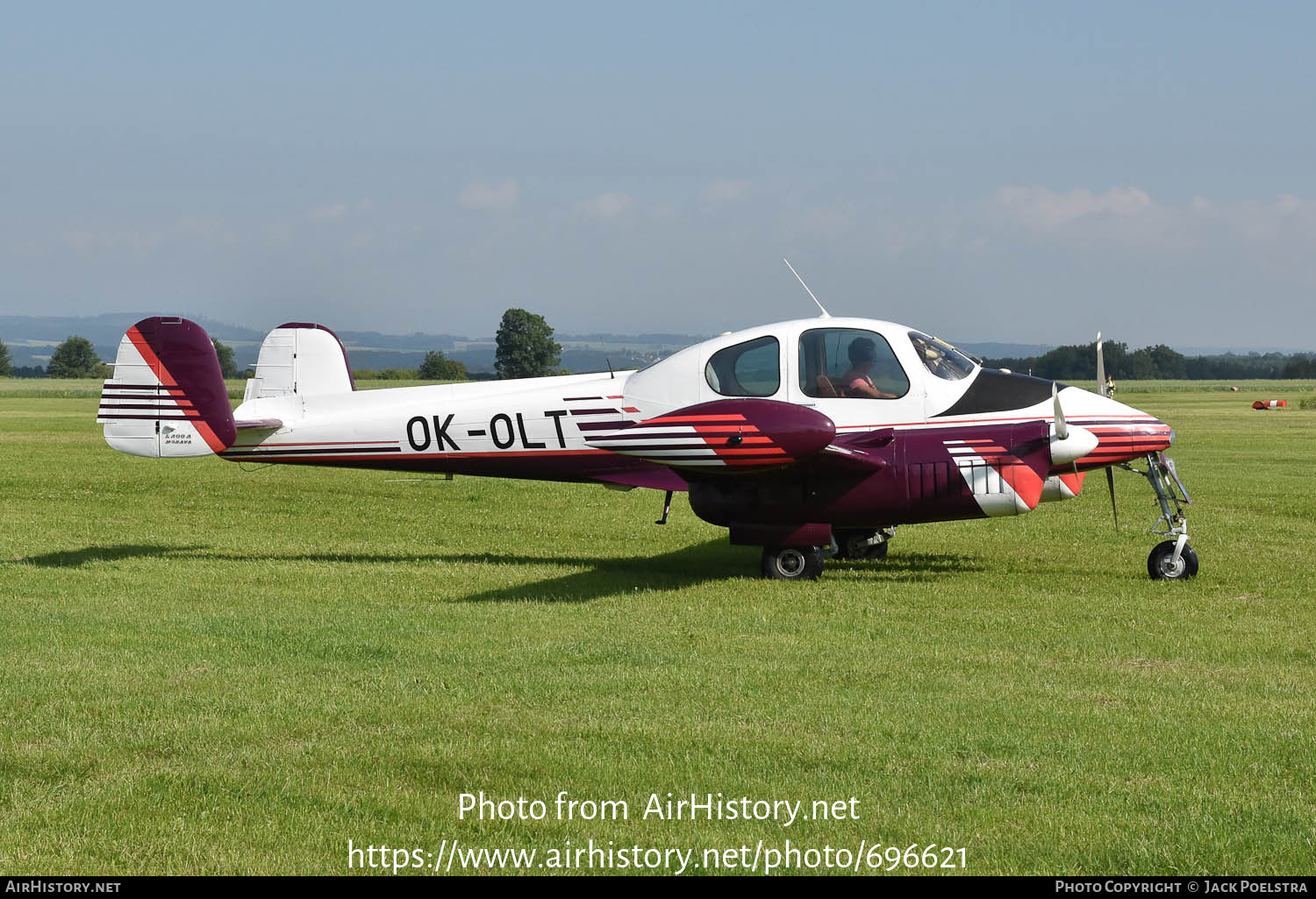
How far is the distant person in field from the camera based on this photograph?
11.9 metres

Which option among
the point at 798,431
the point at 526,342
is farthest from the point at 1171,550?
the point at 526,342

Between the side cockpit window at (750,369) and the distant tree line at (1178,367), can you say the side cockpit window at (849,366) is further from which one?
the distant tree line at (1178,367)

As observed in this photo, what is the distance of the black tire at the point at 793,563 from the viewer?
12.2m

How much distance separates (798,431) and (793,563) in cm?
188

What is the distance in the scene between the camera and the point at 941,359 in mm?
12047

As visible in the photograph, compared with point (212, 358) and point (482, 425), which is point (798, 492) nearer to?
point (482, 425)

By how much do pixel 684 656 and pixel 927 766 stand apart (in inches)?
112

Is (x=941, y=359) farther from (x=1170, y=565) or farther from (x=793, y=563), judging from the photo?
(x=1170, y=565)

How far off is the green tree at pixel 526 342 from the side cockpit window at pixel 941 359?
95088mm

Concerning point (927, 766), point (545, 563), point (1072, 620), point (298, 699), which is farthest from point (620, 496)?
point (927, 766)

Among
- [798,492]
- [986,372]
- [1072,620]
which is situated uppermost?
[986,372]

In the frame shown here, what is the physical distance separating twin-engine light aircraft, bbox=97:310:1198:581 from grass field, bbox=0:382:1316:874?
81cm


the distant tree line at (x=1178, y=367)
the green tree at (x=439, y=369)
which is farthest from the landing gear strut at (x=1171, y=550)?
the distant tree line at (x=1178, y=367)
